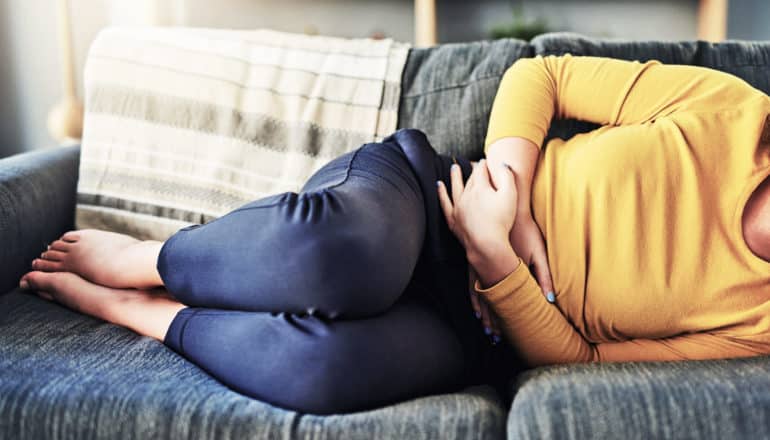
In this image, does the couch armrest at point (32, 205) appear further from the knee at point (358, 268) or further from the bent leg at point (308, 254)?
the knee at point (358, 268)

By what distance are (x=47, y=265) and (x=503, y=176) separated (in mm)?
816

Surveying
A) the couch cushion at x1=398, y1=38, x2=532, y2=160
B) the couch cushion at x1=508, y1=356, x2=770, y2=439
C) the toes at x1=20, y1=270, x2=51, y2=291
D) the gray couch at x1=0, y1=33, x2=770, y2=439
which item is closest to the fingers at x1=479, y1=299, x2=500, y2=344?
the gray couch at x1=0, y1=33, x2=770, y2=439

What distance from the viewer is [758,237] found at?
1025 millimetres

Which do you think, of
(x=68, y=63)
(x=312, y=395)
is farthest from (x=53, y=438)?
(x=68, y=63)

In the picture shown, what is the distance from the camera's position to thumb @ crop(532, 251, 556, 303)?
1061 mm

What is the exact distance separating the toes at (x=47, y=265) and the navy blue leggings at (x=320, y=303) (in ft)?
1.18

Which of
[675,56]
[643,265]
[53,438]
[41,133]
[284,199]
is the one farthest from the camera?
[41,133]

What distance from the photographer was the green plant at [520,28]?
107 inches

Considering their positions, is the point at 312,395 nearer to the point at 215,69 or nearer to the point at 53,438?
the point at 53,438

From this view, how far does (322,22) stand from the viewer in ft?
9.55

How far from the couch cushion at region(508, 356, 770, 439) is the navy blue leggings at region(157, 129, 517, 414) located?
6.2 inches

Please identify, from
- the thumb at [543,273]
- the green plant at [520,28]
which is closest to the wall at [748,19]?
the green plant at [520,28]

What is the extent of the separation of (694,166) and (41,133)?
240cm

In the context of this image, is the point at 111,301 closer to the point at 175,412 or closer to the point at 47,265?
the point at 47,265
